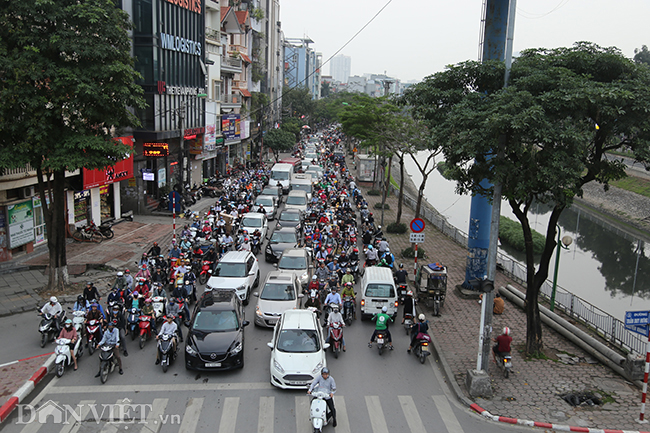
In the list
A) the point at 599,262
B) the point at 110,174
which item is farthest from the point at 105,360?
the point at 599,262

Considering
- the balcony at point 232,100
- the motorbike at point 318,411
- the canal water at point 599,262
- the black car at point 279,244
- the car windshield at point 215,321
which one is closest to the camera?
the motorbike at point 318,411

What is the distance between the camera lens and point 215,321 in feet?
43.8

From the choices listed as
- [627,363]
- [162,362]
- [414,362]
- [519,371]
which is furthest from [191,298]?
[627,363]

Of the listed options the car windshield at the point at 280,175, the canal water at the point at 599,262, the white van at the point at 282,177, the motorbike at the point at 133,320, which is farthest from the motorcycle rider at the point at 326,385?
the car windshield at the point at 280,175

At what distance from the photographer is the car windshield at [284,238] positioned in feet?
78.5

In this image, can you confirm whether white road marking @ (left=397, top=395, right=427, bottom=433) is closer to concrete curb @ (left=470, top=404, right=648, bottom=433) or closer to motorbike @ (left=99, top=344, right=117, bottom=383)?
concrete curb @ (left=470, top=404, right=648, bottom=433)

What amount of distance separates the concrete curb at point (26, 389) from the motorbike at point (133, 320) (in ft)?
6.67

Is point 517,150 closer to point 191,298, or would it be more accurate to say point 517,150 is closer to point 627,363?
Result: point 627,363

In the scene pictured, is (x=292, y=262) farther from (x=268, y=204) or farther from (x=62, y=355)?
(x=268, y=204)

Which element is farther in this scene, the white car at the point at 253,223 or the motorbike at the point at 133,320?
the white car at the point at 253,223

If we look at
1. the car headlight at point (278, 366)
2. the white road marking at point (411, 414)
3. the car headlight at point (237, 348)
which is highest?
the car headlight at point (237, 348)

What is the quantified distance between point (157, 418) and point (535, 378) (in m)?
9.17

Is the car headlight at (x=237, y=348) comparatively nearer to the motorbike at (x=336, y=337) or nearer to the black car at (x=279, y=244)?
the motorbike at (x=336, y=337)

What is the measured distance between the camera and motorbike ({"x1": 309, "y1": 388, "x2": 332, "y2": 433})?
981 centimetres
